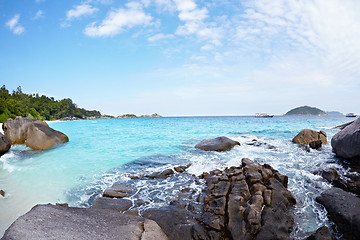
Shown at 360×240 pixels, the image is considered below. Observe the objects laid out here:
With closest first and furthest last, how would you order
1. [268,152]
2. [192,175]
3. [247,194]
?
[247,194] < [192,175] < [268,152]

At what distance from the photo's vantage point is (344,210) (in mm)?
5160

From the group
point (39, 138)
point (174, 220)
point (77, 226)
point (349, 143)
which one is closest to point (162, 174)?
point (174, 220)

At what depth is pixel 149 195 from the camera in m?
6.91

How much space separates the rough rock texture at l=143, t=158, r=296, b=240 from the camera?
15.0 ft

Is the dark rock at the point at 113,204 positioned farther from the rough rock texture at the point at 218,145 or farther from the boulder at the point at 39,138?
the boulder at the point at 39,138

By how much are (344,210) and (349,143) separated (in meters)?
6.02

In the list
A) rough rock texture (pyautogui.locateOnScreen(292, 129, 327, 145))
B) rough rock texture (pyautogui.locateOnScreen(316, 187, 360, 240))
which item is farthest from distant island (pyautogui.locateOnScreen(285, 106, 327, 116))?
rough rock texture (pyautogui.locateOnScreen(316, 187, 360, 240))

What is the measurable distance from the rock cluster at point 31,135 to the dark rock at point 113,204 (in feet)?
42.4

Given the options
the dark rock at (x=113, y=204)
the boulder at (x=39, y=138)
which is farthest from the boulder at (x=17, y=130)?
the dark rock at (x=113, y=204)

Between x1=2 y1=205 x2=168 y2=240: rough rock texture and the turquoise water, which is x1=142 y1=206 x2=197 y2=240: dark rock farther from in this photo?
the turquoise water

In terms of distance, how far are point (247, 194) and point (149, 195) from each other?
3.54m

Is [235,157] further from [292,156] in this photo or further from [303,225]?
[303,225]

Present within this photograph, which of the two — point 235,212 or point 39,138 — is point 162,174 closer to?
point 235,212

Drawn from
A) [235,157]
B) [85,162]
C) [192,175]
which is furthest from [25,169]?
[235,157]
